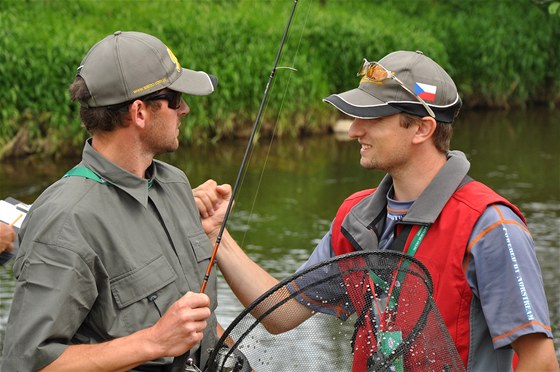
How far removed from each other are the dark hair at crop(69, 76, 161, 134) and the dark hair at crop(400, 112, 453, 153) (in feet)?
2.79

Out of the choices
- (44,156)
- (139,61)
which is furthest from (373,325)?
(44,156)

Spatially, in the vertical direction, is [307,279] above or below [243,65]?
above

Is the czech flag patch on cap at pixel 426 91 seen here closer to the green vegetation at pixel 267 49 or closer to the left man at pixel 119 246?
the left man at pixel 119 246

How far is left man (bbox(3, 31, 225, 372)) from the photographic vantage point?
2736 mm

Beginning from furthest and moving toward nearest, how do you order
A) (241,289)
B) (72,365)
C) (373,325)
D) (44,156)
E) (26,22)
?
(26,22) → (44,156) → (241,289) → (373,325) → (72,365)

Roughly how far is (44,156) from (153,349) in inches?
328

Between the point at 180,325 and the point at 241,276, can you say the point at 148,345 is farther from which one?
the point at 241,276

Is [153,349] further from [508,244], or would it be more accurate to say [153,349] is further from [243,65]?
[243,65]

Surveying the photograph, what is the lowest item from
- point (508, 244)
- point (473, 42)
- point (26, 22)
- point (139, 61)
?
point (473, 42)

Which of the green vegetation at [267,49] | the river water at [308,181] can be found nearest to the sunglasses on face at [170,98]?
the river water at [308,181]

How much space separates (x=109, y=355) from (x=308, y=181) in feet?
26.9

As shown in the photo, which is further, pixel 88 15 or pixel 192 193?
pixel 88 15

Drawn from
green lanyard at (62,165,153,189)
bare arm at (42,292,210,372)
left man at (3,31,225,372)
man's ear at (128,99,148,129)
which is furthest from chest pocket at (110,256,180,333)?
man's ear at (128,99,148,129)

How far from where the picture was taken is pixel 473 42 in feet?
52.0
